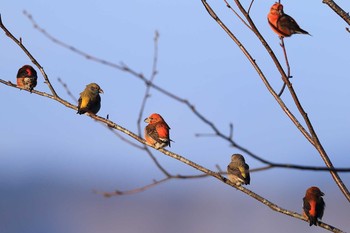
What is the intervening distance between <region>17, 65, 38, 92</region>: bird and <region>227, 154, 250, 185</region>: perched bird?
3.44m

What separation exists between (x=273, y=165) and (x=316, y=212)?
6845 millimetres

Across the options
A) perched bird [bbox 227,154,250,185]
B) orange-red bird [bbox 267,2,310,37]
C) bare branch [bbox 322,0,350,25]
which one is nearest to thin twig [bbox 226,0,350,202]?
bare branch [bbox 322,0,350,25]

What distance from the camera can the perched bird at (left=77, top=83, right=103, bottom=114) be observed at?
12878 mm

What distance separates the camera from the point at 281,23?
9469 millimetres

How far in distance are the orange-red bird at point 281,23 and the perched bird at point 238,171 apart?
399 cm

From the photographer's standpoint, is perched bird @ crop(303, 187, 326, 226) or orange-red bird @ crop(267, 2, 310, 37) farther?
perched bird @ crop(303, 187, 326, 226)

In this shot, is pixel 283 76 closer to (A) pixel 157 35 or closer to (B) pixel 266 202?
(B) pixel 266 202

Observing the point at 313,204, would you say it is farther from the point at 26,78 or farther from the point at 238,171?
the point at 26,78

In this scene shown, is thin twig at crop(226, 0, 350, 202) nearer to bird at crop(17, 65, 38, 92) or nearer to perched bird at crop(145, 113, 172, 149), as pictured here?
perched bird at crop(145, 113, 172, 149)

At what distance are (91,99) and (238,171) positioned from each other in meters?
2.37

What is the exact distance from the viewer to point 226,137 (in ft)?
17.5

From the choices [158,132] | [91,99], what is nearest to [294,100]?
[158,132]

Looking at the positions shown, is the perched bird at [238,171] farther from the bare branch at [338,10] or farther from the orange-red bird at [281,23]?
the bare branch at [338,10]

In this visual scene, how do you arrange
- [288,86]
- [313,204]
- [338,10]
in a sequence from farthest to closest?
[313,204] → [288,86] → [338,10]
